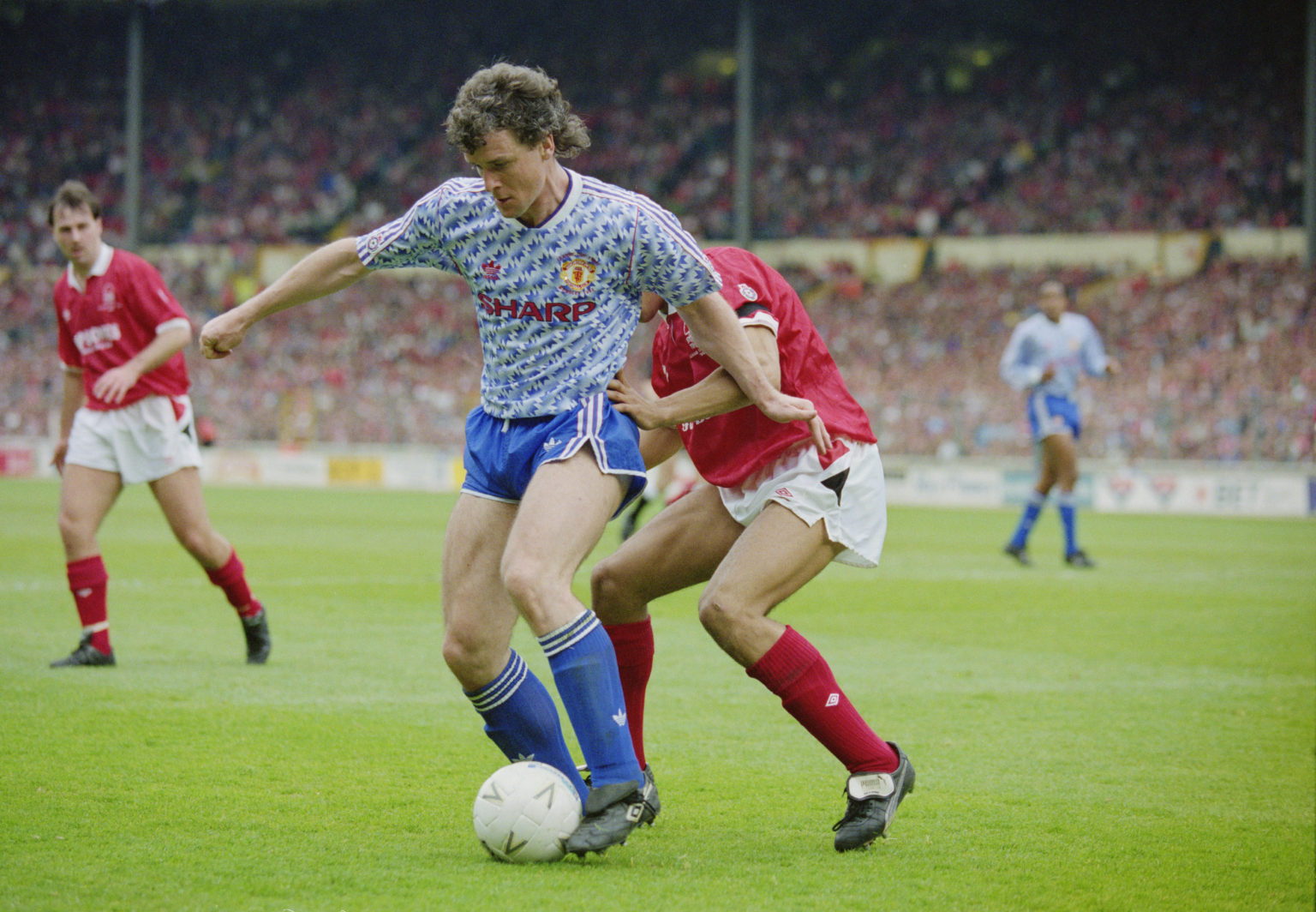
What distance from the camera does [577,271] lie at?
402cm

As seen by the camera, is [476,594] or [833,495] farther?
[833,495]

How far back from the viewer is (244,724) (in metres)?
5.86

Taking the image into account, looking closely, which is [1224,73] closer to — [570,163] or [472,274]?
[570,163]

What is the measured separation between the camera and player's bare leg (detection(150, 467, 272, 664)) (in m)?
7.29

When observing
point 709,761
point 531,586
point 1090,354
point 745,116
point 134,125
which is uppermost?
point 745,116

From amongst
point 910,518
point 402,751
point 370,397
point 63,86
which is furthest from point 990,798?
point 63,86

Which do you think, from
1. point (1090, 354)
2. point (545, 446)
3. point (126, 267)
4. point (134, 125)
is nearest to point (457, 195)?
point (545, 446)

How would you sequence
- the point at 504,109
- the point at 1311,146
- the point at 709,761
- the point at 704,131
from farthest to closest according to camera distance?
the point at 704,131, the point at 1311,146, the point at 709,761, the point at 504,109

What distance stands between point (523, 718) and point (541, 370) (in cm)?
100

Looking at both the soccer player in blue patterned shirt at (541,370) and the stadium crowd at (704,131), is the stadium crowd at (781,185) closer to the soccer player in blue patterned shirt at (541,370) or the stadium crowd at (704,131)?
the stadium crowd at (704,131)

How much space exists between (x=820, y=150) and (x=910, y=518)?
1825cm

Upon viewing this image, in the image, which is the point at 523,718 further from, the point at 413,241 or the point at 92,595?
the point at 92,595

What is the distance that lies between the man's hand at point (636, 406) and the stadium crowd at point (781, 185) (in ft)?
66.0

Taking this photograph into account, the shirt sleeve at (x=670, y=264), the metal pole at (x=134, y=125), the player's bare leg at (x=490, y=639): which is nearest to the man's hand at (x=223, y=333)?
the player's bare leg at (x=490, y=639)
